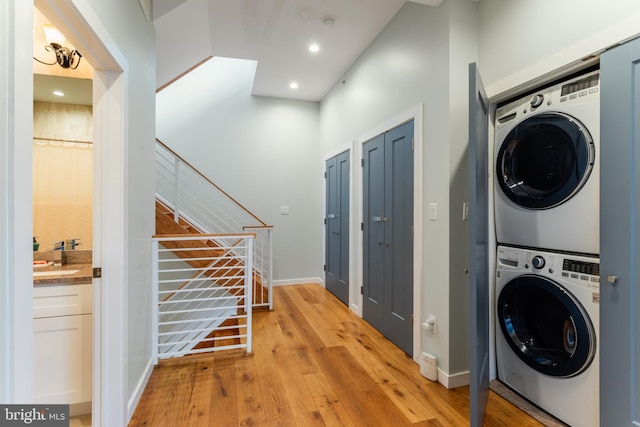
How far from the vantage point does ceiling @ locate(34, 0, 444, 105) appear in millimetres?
2063

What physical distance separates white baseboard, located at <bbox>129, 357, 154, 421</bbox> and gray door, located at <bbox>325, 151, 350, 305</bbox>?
2.21 metres

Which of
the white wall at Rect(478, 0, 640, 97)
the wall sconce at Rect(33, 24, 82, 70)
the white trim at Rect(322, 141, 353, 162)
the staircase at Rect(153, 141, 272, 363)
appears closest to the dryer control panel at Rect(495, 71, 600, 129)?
the white wall at Rect(478, 0, 640, 97)

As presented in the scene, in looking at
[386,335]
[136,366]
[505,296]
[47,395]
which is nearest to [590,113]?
[505,296]

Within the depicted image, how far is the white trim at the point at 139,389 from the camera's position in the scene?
5.50 ft

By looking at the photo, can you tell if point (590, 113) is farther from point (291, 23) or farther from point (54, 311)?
point (54, 311)

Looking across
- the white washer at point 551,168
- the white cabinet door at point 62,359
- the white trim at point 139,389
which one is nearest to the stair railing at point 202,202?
the white trim at point 139,389

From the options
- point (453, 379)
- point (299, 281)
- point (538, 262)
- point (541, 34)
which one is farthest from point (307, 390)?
point (299, 281)

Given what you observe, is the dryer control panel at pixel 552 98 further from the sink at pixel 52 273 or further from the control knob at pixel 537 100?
the sink at pixel 52 273

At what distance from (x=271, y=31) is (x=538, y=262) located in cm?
295

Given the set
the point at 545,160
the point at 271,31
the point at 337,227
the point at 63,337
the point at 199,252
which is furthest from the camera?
the point at 337,227

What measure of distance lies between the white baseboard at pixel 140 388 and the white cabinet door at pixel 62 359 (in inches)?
9.0

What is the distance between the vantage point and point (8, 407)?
2.49ft

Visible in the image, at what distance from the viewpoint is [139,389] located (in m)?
1.84

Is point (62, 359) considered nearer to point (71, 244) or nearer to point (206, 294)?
point (71, 244)
